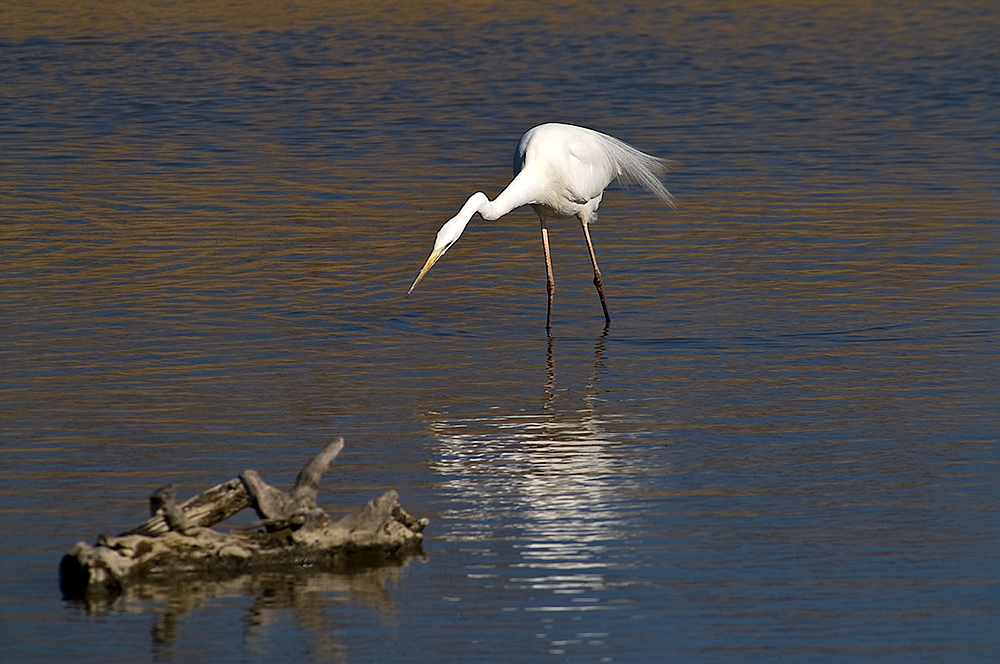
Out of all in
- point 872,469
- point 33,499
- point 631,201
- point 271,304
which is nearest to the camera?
point 33,499

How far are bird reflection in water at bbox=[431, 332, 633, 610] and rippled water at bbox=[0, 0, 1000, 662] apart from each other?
0.02 metres

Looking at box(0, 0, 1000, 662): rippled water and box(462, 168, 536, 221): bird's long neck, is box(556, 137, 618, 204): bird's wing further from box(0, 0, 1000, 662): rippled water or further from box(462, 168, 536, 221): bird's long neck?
box(0, 0, 1000, 662): rippled water

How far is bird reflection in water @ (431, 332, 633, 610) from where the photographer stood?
6.25 m

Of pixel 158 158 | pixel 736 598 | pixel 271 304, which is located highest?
pixel 158 158

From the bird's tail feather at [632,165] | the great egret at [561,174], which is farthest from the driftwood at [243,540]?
the bird's tail feather at [632,165]

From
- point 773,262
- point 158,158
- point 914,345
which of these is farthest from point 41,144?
point 914,345

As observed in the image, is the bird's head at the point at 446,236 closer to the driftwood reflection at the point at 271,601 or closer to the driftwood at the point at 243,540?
the driftwood at the point at 243,540

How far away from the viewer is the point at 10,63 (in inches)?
974

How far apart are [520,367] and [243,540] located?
12.5ft

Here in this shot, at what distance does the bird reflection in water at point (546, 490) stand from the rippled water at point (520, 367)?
2 centimetres

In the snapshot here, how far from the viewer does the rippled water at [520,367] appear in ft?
19.1

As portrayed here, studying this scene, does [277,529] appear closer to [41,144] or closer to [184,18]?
[41,144]

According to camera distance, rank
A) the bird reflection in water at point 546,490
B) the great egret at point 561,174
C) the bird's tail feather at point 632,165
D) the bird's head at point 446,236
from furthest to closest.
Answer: the bird's tail feather at point 632,165, the great egret at point 561,174, the bird's head at point 446,236, the bird reflection in water at point 546,490

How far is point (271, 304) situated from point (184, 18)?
19.9 metres
